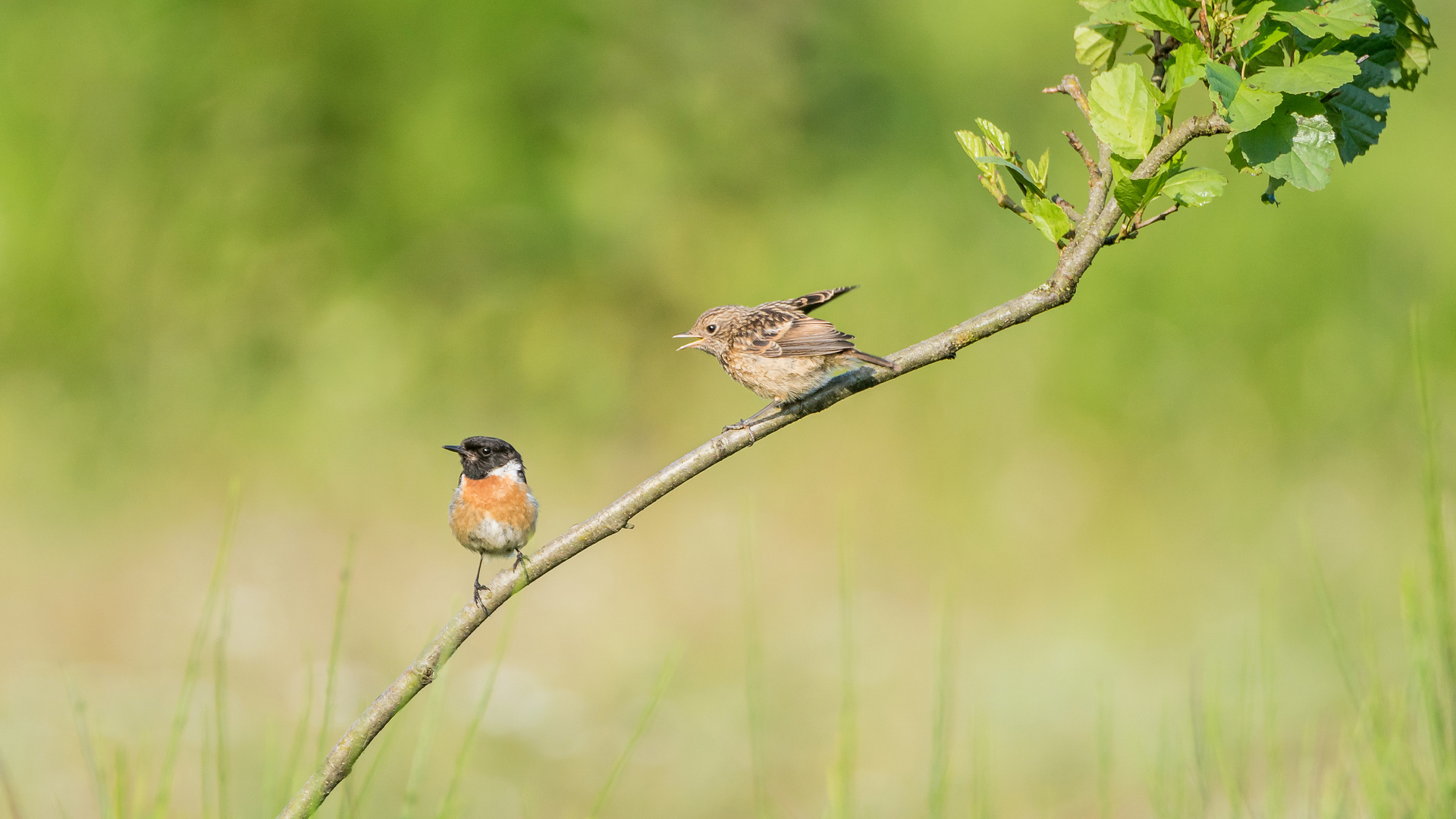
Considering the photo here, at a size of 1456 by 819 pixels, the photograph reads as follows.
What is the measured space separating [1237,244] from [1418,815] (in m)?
4.90

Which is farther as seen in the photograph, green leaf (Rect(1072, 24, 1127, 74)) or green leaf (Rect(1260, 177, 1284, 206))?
green leaf (Rect(1072, 24, 1127, 74))

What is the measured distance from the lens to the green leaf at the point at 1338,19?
4.91 ft

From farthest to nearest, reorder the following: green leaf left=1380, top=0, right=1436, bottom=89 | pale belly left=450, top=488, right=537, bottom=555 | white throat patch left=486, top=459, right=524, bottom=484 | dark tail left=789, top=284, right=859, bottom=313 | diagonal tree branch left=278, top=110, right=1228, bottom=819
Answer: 1. white throat patch left=486, top=459, right=524, bottom=484
2. pale belly left=450, top=488, right=537, bottom=555
3. dark tail left=789, top=284, right=859, bottom=313
4. green leaf left=1380, top=0, right=1436, bottom=89
5. diagonal tree branch left=278, top=110, right=1228, bottom=819

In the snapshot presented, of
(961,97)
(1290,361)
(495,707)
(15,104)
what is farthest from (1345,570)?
(15,104)

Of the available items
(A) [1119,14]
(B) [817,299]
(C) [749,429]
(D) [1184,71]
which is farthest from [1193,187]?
(B) [817,299]

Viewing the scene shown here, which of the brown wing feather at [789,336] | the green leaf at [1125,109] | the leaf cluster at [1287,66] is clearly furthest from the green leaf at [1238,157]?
the brown wing feather at [789,336]

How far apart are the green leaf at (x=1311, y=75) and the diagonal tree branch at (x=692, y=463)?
0.27 feet

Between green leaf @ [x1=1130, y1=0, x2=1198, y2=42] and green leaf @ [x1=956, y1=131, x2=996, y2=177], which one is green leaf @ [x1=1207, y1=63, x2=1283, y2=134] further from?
green leaf @ [x1=956, y1=131, x2=996, y2=177]

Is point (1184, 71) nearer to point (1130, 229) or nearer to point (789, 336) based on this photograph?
point (1130, 229)

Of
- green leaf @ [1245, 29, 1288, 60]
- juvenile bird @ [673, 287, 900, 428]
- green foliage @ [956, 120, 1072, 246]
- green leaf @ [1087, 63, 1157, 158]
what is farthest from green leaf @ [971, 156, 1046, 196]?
juvenile bird @ [673, 287, 900, 428]

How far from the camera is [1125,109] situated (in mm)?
1640

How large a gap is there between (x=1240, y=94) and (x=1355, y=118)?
35 cm

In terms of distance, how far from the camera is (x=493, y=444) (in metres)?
3.65

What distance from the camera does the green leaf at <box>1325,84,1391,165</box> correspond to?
5.66ft
